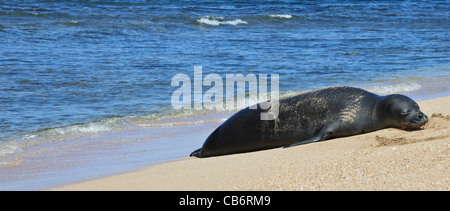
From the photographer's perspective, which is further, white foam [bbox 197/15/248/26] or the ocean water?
white foam [bbox 197/15/248/26]

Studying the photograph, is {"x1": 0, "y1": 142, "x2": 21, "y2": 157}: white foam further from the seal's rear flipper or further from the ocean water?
the seal's rear flipper

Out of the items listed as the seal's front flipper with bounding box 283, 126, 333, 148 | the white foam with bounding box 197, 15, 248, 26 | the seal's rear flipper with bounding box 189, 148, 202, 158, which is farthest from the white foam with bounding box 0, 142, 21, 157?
the white foam with bounding box 197, 15, 248, 26

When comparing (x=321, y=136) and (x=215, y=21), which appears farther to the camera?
(x=215, y=21)

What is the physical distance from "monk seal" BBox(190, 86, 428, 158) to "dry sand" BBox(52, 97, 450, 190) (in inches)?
6.9

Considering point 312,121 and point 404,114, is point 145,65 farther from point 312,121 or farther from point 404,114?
point 404,114

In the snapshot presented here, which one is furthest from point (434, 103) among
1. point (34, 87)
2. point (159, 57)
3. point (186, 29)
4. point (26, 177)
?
point (186, 29)

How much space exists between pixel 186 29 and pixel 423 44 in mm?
7995

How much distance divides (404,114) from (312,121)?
986mm

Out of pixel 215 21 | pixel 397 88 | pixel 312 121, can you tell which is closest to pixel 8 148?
pixel 312 121

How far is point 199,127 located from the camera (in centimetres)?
830

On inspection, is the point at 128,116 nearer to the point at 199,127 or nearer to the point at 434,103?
the point at 199,127

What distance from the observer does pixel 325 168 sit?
15.3 ft

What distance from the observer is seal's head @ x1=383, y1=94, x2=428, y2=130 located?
6.32 metres

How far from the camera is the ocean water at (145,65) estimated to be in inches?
280
